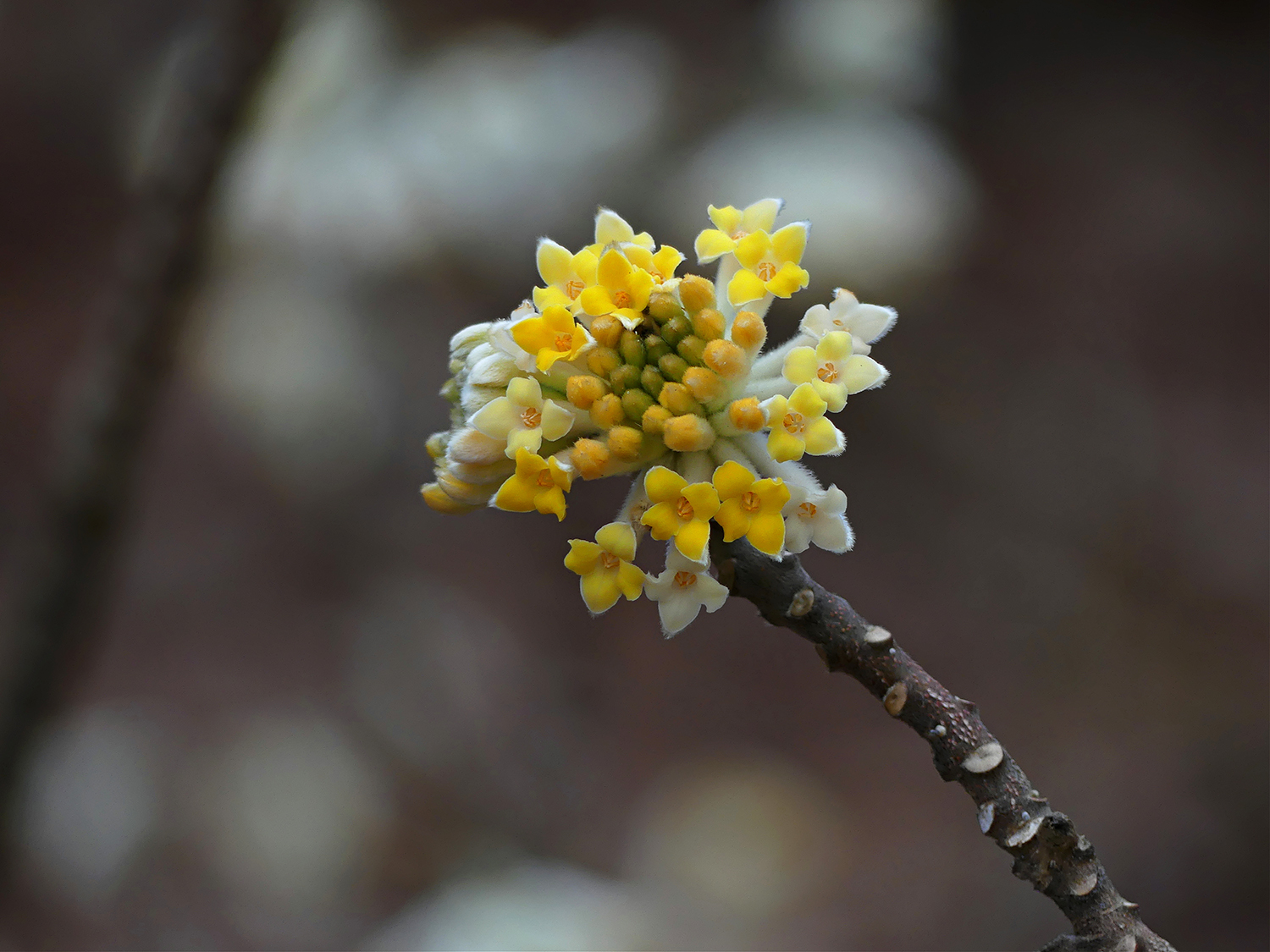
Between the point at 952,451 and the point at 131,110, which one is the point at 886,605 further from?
Result: the point at 131,110

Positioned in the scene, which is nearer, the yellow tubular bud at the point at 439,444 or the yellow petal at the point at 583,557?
the yellow petal at the point at 583,557

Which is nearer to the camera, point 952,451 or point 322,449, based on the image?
point 322,449

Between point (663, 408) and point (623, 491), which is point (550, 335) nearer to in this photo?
point (663, 408)

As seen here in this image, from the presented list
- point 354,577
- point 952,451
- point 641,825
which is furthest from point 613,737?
point 952,451

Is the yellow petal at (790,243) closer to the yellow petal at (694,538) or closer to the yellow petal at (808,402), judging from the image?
the yellow petal at (808,402)

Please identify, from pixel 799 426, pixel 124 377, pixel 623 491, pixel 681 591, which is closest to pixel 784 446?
pixel 799 426

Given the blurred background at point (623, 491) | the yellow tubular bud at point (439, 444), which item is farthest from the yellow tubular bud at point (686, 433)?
the blurred background at point (623, 491)
